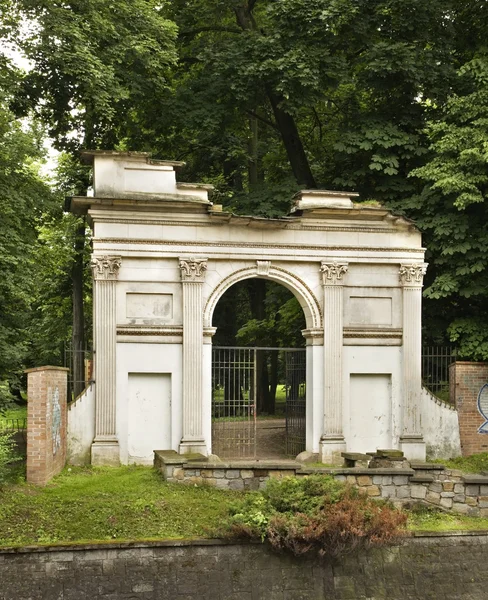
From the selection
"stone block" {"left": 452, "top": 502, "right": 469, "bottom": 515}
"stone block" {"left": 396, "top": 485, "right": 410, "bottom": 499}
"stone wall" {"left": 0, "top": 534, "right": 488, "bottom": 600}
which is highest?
"stone block" {"left": 396, "top": 485, "right": 410, "bottom": 499}

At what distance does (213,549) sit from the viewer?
12.9m

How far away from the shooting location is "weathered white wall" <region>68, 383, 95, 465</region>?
17359 millimetres

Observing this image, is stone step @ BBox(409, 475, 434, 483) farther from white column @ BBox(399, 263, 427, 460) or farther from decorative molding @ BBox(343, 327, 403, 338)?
decorative molding @ BBox(343, 327, 403, 338)

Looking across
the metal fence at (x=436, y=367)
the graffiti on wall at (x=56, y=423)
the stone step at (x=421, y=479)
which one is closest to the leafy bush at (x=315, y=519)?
the stone step at (x=421, y=479)

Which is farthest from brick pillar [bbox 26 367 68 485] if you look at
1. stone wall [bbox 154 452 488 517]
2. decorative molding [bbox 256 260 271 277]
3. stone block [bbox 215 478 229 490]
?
decorative molding [bbox 256 260 271 277]

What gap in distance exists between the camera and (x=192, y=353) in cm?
1809

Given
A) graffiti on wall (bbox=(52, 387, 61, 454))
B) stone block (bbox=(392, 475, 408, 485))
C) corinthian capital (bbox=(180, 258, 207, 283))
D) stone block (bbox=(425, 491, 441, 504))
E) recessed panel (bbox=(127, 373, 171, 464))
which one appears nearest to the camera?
stone block (bbox=(392, 475, 408, 485))

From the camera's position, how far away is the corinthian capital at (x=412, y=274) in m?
19.2

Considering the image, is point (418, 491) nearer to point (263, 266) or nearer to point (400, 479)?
point (400, 479)

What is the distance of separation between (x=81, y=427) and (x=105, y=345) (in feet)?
5.74

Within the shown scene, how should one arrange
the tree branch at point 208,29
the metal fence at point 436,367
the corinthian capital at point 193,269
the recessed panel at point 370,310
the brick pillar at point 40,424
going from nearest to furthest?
the brick pillar at point 40,424 < the corinthian capital at point 193,269 < the recessed panel at point 370,310 < the metal fence at point 436,367 < the tree branch at point 208,29

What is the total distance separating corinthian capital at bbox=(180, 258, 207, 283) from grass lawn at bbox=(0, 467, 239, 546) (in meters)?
4.73

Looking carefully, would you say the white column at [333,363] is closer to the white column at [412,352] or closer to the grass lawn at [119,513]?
the white column at [412,352]

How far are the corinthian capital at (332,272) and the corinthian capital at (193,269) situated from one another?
2.69 m
